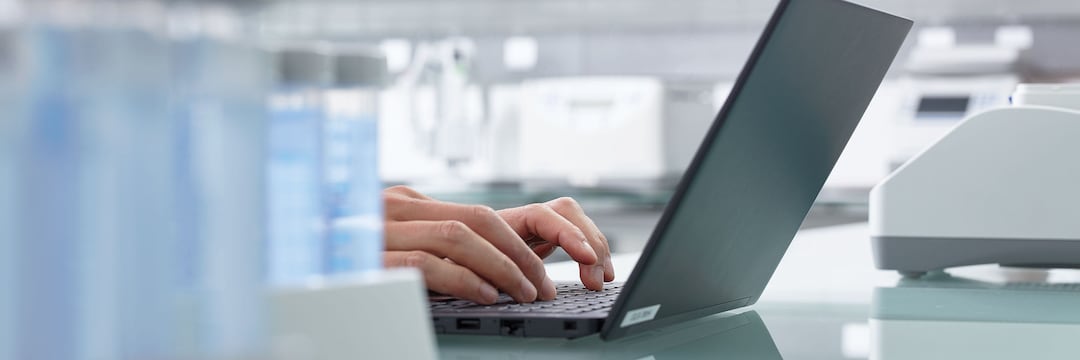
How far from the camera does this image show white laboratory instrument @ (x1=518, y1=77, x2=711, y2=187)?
3.98m

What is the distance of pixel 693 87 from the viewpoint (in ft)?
13.9

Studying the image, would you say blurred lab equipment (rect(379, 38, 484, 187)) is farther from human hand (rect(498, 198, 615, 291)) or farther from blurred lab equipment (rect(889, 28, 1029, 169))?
human hand (rect(498, 198, 615, 291))

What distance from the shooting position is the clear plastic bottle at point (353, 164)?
0.32 m

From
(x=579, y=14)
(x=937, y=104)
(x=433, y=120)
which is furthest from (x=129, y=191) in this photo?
(x=579, y=14)

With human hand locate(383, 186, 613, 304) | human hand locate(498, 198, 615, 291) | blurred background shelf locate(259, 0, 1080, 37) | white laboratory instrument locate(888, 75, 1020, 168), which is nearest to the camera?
human hand locate(383, 186, 613, 304)

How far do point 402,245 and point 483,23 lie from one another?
179 inches

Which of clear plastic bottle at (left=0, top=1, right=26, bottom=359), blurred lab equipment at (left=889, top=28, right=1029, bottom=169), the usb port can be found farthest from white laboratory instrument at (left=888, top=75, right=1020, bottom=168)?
clear plastic bottle at (left=0, top=1, right=26, bottom=359)

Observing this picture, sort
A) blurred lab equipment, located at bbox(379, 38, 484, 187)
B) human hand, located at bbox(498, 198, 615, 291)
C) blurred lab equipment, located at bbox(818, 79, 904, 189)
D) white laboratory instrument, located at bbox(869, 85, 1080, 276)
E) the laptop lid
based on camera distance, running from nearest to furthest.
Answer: the laptop lid, human hand, located at bbox(498, 198, 615, 291), white laboratory instrument, located at bbox(869, 85, 1080, 276), blurred lab equipment, located at bbox(818, 79, 904, 189), blurred lab equipment, located at bbox(379, 38, 484, 187)

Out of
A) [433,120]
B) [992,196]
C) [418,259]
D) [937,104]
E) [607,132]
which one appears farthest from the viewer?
[433,120]

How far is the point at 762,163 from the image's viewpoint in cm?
61

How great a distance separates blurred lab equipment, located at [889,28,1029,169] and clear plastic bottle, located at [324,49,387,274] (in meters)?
3.61

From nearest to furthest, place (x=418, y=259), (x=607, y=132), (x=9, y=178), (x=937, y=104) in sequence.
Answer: (x=9, y=178) < (x=418, y=259) < (x=937, y=104) < (x=607, y=132)

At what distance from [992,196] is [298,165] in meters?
0.78

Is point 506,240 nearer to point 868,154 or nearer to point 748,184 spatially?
point 748,184
